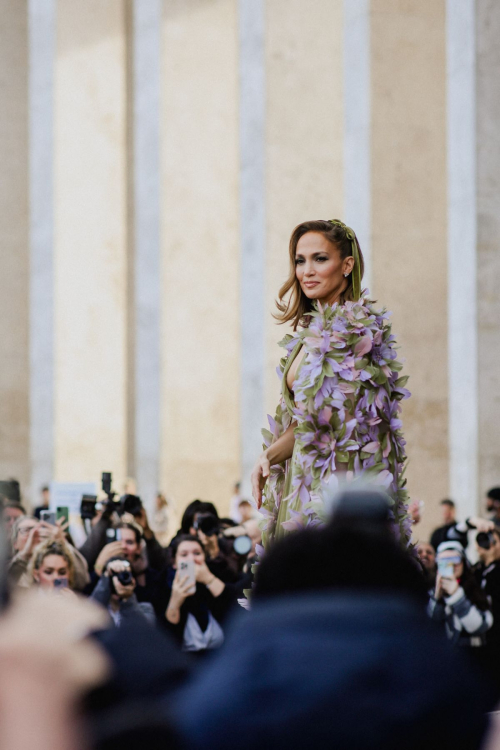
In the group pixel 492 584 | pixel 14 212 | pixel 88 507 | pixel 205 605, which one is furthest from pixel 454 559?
pixel 14 212

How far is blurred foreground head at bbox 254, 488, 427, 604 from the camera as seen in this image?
5.35 ft

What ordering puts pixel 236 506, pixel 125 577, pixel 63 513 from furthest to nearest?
pixel 236 506, pixel 63 513, pixel 125 577

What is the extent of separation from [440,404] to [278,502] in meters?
8.41

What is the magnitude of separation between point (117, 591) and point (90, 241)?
1481 centimetres

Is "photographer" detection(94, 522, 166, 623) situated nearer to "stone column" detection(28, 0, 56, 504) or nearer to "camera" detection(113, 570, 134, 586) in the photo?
"camera" detection(113, 570, 134, 586)

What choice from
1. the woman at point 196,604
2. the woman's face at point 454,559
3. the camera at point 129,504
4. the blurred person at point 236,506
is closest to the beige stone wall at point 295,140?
the blurred person at point 236,506

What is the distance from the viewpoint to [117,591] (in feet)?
23.4

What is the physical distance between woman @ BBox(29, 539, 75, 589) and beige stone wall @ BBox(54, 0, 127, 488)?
12.9m

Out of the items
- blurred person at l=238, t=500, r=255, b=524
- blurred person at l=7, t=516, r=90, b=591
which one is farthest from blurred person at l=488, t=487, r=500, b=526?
blurred person at l=7, t=516, r=90, b=591

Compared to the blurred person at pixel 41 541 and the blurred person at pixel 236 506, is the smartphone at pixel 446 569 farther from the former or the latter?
the blurred person at pixel 236 506

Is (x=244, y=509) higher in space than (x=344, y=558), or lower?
lower

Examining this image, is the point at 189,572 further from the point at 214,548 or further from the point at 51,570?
the point at 214,548

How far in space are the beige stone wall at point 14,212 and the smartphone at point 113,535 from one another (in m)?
15.3

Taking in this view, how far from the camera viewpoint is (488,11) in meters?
10.4
